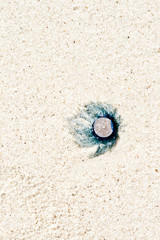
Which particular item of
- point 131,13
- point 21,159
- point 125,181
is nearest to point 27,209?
point 21,159

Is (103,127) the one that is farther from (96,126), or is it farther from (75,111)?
(75,111)

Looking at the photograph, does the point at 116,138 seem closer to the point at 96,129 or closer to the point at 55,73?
the point at 96,129

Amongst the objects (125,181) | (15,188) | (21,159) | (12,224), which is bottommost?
(125,181)

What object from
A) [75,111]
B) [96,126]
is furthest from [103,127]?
[75,111]
